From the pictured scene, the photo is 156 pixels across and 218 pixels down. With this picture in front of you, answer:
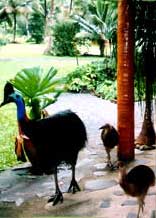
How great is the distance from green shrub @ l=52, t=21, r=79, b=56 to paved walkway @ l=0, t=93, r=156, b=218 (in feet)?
35.9

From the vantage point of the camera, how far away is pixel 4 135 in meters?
6.74

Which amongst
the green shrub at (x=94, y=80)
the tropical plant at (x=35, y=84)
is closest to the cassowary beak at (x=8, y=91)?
the tropical plant at (x=35, y=84)

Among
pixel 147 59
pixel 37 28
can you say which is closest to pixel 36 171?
pixel 147 59

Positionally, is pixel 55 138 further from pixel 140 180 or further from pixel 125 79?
pixel 125 79

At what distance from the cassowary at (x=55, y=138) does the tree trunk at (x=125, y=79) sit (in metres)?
0.81

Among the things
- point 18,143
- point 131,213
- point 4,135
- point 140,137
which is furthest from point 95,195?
point 4,135

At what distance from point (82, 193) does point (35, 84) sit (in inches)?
52.1

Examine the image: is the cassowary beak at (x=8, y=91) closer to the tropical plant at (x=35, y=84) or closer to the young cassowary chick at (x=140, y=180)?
the tropical plant at (x=35, y=84)

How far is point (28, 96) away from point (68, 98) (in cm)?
486

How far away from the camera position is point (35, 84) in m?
4.62

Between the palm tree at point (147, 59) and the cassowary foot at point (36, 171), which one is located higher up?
the palm tree at point (147, 59)

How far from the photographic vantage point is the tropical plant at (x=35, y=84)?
4.57 metres

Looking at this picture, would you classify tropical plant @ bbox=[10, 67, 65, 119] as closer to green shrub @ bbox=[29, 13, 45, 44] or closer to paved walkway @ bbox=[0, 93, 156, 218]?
paved walkway @ bbox=[0, 93, 156, 218]

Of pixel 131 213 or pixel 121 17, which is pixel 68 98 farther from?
pixel 131 213
